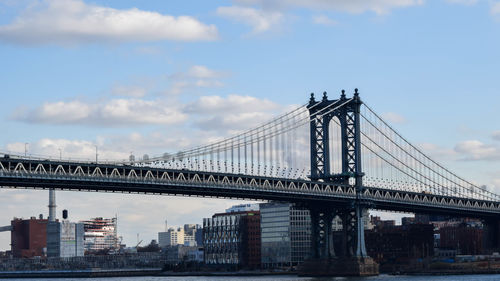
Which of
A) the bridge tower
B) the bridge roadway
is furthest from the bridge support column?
the bridge tower

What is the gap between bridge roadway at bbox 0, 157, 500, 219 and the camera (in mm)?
109250

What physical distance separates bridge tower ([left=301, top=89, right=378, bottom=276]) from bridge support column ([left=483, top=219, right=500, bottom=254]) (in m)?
53.5

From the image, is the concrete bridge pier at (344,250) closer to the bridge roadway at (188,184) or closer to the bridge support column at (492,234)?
the bridge roadway at (188,184)

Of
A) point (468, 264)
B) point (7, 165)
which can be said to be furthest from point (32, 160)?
point (468, 264)

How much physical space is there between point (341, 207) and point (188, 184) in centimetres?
3267

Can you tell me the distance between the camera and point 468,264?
17400cm

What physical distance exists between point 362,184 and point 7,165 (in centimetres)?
5741

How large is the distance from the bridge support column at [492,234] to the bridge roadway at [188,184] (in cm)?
3388

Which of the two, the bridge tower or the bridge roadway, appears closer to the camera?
the bridge roadway

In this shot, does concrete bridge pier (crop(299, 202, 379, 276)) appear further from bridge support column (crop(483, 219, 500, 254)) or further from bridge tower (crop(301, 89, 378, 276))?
bridge support column (crop(483, 219, 500, 254))

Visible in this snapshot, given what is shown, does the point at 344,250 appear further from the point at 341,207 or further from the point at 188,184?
the point at 188,184

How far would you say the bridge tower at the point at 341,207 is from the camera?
14575cm

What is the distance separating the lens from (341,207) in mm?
147750

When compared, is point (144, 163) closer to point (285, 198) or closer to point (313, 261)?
point (285, 198)
